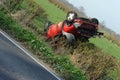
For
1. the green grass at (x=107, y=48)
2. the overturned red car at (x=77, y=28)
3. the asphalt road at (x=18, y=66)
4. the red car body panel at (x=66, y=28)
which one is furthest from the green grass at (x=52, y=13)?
the asphalt road at (x=18, y=66)

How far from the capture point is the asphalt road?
11211 millimetres

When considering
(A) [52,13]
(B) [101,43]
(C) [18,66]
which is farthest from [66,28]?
(A) [52,13]

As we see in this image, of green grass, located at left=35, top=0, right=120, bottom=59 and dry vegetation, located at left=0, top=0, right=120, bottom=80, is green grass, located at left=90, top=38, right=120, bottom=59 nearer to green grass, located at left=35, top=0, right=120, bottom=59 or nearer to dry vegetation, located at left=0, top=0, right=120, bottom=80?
green grass, located at left=35, top=0, right=120, bottom=59

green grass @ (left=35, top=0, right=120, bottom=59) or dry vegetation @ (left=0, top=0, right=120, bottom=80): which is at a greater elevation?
dry vegetation @ (left=0, top=0, right=120, bottom=80)

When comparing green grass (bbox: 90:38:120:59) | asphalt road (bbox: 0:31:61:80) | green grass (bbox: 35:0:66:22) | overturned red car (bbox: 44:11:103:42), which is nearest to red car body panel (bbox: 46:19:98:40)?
overturned red car (bbox: 44:11:103:42)

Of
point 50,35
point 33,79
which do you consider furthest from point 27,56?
point 50,35

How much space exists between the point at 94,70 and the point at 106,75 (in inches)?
22.4

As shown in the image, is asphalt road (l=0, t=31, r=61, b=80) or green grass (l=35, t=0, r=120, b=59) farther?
green grass (l=35, t=0, r=120, b=59)

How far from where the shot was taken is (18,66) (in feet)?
40.7

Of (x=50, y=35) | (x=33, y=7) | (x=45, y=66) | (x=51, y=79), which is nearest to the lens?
(x=51, y=79)

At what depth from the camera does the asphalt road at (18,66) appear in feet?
36.8

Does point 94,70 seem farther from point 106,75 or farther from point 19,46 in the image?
point 19,46

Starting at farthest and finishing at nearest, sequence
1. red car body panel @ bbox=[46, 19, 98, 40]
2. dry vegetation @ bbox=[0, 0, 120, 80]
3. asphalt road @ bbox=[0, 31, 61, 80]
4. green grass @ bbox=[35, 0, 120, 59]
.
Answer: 1. green grass @ bbox=[35, 0, 120, 59]
2. red car body panel @ bbox=[46, 19, 98, 40]
3. dry vegetation @ bbox=[0, 0, 120, 80]
4. asphalt road @ bbox=[0, 31, 61, 80]

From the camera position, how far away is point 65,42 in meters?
18.0
